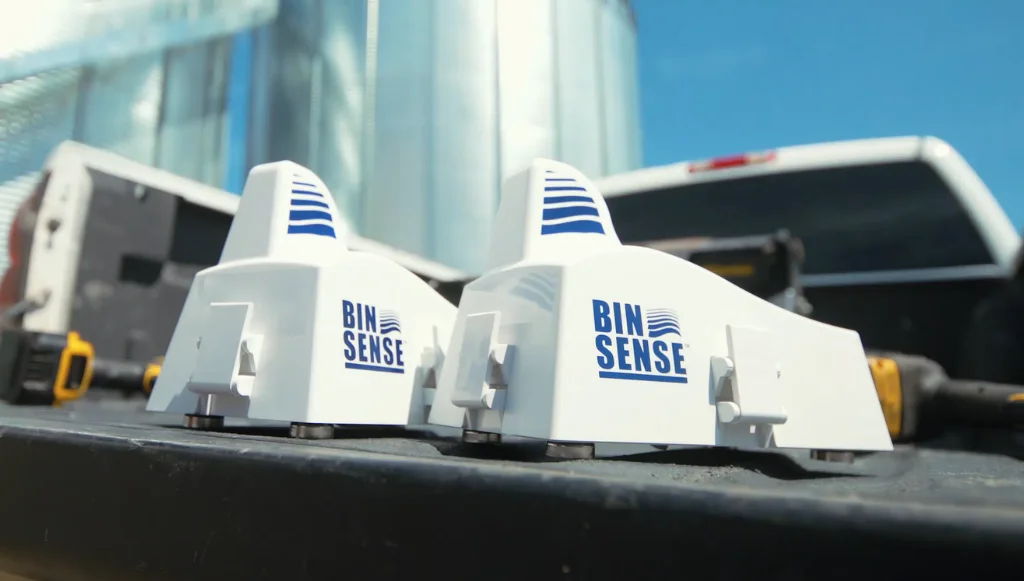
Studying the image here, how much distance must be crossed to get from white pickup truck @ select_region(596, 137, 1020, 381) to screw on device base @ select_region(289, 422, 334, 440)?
3047mm

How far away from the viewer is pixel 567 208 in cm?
148

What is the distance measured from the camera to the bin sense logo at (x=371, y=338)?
1544 millimetres

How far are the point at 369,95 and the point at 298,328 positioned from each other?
3527 mm

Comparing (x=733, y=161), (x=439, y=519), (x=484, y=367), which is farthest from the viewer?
(x=733, y=161)

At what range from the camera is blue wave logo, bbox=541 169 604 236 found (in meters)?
1.46

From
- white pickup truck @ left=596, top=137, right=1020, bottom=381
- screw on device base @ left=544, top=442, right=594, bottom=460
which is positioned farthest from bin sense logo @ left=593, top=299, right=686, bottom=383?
white pickup truck @ left=596, top=137, right=1020, bottom=381

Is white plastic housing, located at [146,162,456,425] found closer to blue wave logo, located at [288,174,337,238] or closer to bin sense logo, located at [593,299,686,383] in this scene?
blue wave logo, located at [288,174,337,238]

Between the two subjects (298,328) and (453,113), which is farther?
(453,113)

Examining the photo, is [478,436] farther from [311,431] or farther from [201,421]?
[201,421]

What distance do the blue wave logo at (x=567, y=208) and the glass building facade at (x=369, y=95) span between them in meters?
3.17

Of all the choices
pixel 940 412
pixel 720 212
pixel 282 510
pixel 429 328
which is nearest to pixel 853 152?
pixel 720 212

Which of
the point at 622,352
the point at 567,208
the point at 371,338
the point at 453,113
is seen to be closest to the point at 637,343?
the point at 622,352

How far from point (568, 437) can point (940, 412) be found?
4.92 ft

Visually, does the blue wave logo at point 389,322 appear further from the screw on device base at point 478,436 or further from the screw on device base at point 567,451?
the screw on device base at point 567,451
